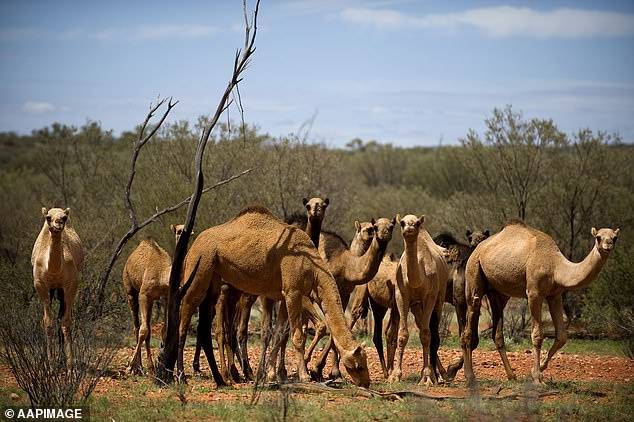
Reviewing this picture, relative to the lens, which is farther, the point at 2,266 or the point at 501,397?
the point at 2,266

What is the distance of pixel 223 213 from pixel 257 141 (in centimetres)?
508

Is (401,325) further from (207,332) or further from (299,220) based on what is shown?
(207,332)

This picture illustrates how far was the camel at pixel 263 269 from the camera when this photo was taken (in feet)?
39.1

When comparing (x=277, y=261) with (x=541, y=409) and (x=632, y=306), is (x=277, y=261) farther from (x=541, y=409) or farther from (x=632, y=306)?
(x=632, y=306)

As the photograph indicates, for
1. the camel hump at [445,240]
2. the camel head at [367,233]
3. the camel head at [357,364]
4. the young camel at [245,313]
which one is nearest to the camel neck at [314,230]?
the young camel at [245,313]

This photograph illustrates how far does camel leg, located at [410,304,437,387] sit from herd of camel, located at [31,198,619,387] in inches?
0.6

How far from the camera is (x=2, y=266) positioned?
1808cm

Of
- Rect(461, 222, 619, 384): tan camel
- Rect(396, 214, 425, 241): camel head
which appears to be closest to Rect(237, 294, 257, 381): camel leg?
Rect(396, 214, 425, 241): camel head

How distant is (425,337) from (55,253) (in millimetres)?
5253

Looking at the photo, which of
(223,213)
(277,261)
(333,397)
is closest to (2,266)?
(223,213)

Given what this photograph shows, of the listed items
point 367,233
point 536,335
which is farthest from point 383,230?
point 536,335

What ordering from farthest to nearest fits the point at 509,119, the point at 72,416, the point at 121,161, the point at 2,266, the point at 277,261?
1. the point at 121,161
2. the point at 509,119
3. the point at 2,266
4. the point at 277,261
5. the point at 72,416

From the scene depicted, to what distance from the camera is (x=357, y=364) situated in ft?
36.6

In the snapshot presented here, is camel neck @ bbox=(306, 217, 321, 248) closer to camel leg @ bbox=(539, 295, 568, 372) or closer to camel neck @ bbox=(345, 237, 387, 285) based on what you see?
camel neck @ bbox=(345, 237, 387, 285)
